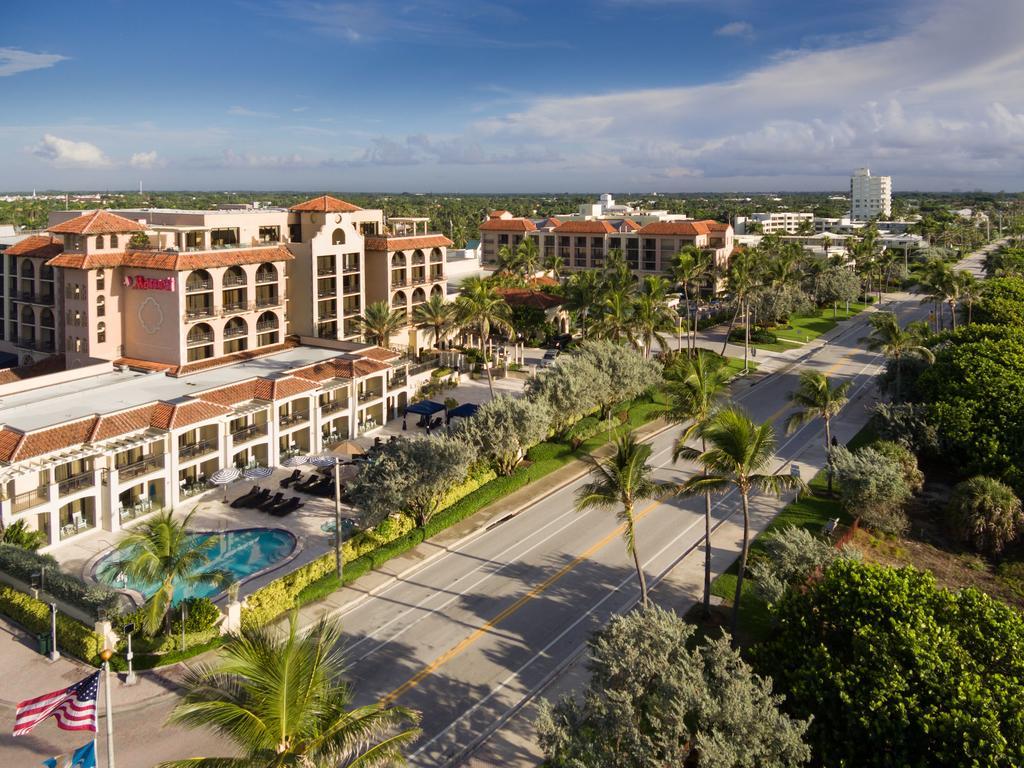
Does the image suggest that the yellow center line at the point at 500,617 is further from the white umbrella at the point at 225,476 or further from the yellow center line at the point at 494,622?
the white umbrella at the point at 225,476

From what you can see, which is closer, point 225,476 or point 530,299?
point 225,476

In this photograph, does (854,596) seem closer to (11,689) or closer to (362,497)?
(362,497)

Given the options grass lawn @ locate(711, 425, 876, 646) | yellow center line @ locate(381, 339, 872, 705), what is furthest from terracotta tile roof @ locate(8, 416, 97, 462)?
grass lawn @ locate(711, 425, 876, 646)

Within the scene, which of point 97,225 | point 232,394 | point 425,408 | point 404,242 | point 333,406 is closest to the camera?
point 232,394

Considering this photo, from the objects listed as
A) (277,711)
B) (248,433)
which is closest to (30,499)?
(248,433)

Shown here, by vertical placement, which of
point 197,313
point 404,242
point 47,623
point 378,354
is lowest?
point 47,623

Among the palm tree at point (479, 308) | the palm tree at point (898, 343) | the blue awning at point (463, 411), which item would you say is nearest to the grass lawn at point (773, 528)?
the palm tree at point (898, 343)

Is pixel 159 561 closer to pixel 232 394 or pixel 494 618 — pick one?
pixel 494 618
